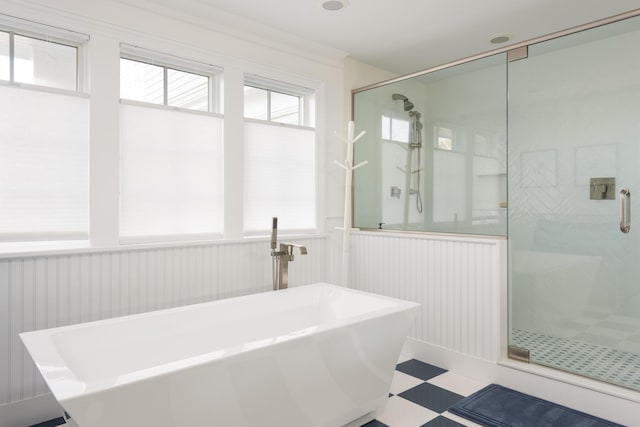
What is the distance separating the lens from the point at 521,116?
2742 millimetres

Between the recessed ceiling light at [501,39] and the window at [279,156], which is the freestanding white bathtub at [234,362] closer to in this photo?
the window at [279,156]

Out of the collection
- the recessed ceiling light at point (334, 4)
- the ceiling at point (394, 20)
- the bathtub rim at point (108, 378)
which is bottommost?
the bathtub rim at point (108, 378)

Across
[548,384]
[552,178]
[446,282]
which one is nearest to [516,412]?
[548,384]

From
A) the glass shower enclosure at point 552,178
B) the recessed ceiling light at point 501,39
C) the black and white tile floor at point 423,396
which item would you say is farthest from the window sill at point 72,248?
the recessed ceiling light at point 501,39

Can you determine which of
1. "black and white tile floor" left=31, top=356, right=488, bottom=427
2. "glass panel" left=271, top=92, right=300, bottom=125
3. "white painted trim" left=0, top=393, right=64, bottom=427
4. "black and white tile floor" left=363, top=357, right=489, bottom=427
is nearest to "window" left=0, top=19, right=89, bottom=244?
"white painted trim" left=0, top=393, right=64, bottom=427

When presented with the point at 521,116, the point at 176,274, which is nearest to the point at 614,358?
the point at 521,116

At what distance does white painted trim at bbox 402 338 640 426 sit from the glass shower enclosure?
3.9 inches

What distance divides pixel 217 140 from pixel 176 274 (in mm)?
961

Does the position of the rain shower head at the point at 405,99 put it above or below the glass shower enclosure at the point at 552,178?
above

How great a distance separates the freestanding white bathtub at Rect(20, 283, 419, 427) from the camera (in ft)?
4.45

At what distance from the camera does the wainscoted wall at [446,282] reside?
8.96 ft

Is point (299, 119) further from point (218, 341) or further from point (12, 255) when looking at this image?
point (12, 255)

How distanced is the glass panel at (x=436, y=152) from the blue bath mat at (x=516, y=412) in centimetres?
103

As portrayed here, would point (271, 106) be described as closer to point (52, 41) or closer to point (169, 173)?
point (169, 173)
